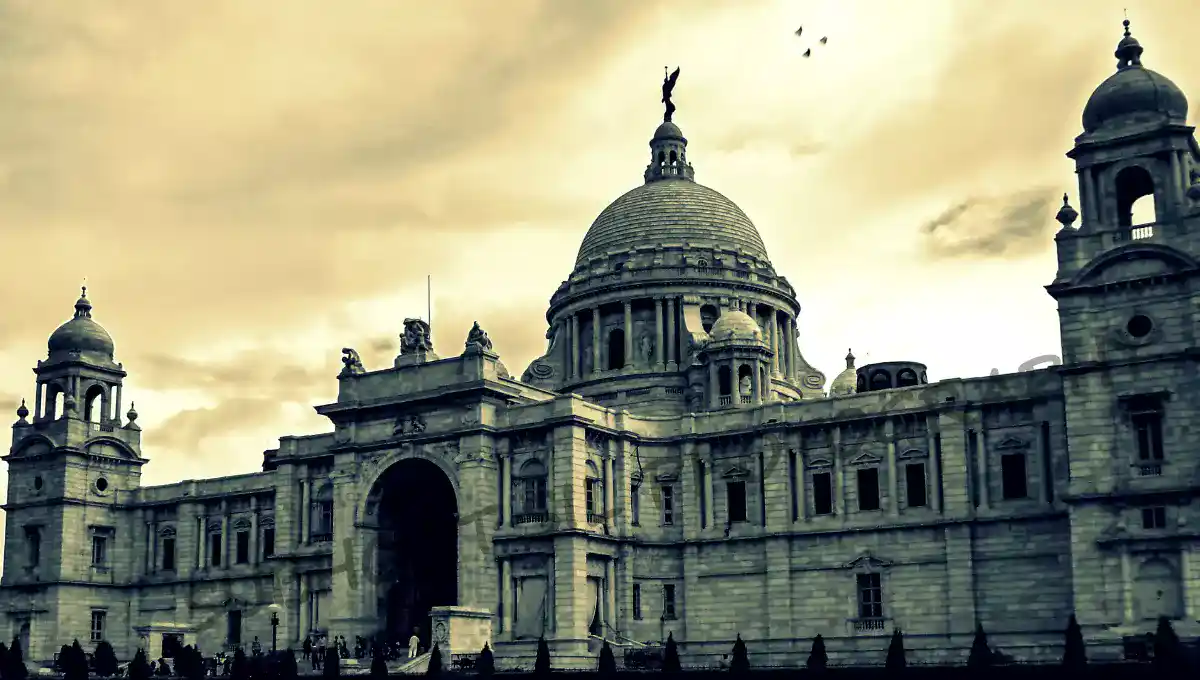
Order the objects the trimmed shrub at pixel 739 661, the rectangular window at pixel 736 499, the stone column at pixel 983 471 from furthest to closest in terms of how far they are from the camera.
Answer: the rectangular window at pixel 736 499
the stone column at pixel 983 471
the trimmed shrub at pixel 739 661

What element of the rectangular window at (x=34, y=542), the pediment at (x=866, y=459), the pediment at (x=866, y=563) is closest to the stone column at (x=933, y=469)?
the pediment at (x=866, y=459)

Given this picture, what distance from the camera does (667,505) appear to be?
7394 centimetres

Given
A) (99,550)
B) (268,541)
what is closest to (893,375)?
(268,541)

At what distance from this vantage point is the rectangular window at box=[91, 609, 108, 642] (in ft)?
295

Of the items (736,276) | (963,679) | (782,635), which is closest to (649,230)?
(736,276)

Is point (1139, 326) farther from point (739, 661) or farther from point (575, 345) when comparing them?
point (575, 345)

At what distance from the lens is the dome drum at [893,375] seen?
81.2m

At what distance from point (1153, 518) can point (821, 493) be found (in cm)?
1779

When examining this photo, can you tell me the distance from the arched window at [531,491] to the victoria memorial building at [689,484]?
154mm

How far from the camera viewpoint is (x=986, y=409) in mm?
65062

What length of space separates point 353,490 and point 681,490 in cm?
1703

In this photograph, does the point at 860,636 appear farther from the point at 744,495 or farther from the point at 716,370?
the point at 716,370

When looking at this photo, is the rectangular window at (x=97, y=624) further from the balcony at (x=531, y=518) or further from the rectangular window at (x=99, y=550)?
the balcony at (x=531, y=518)

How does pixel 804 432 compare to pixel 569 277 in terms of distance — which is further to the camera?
pixel 569 277
